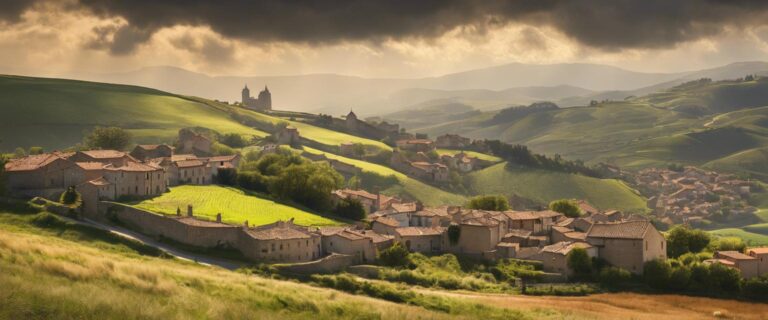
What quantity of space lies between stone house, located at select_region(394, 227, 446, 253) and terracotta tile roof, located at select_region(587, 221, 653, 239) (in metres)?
13.9

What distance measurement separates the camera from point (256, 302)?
98.6ft

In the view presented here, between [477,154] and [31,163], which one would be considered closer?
[31,163]

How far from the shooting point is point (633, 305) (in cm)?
5141

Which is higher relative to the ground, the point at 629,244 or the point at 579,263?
the point at 629,244

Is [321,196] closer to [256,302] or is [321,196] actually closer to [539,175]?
[256,302]

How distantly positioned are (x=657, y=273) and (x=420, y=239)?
20967 mm

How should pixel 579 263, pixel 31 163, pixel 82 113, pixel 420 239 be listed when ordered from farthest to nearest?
pixel 82 113 → pixel 420 239 → pixel 31 163 → pixel 579 263

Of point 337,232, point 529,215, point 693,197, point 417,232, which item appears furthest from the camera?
point 693,197

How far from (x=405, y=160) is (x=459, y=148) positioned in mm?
41540

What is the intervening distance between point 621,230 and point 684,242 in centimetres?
1169

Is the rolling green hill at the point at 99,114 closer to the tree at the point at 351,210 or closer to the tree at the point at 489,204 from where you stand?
the tree at the point at 351,210

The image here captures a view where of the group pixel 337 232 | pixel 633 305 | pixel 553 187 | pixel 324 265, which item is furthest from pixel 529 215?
pixel 553 187

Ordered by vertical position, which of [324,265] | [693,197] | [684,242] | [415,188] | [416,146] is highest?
[416,146]

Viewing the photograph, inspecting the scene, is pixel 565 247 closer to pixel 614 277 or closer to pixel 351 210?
pixel 614 277
